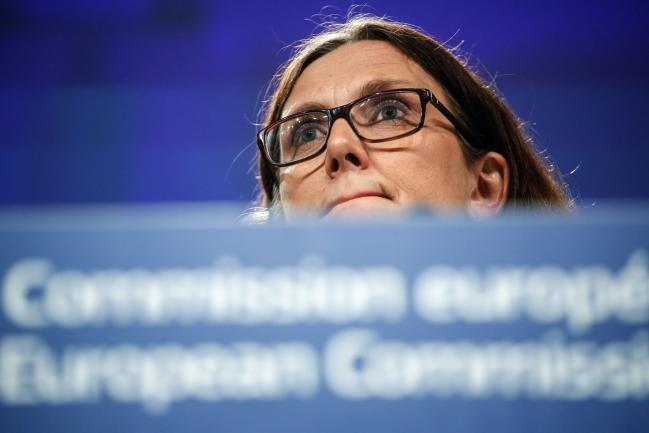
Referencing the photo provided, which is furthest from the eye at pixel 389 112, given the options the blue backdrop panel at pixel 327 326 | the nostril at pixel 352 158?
the blue backdrop panel at pixel 327 326

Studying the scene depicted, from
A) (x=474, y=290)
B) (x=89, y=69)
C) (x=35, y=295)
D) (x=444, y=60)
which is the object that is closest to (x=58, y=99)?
(x=89, y=69)

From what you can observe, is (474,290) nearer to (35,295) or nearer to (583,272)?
(583,272)

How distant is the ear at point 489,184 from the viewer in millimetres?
1300

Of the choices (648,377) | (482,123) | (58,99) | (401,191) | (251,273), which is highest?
(58,99)

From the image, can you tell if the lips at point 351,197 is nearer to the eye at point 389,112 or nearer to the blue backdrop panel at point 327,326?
the eye at point 389,112

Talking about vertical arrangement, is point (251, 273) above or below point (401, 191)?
below

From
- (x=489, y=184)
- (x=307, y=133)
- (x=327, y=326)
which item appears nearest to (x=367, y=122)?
(x=307, y=133)

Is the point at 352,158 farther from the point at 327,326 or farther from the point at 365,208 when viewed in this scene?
the point at 327,326

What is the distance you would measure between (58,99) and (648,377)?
252 centimetres

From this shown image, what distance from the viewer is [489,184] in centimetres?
134

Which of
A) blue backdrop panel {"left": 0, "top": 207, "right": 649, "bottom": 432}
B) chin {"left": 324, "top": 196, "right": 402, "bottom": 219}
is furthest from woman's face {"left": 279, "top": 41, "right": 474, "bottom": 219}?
blue backdrop panel {"left": 0, "top": 207, "right": 649, "bottom": 432}

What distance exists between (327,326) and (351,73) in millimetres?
809

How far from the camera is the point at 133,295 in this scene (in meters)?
0.59

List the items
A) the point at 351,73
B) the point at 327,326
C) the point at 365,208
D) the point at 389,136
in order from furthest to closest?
the point at 351,73 < the point at 389,136 < the point at 365,208 < the point at 327,326
